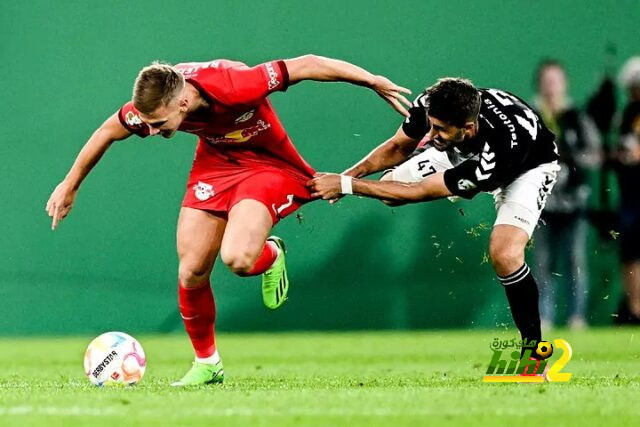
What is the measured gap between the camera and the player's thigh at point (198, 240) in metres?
7.35

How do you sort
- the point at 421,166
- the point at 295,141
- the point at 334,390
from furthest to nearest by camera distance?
1. the point at 295,141
2. the point at 421,166
3. the point at 334,390

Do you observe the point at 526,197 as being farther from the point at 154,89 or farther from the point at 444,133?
the point at 154,89

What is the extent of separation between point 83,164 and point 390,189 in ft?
5.84

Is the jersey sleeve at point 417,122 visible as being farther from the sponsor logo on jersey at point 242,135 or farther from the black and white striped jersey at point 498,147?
the sponsor logo on jersey at point 242,135

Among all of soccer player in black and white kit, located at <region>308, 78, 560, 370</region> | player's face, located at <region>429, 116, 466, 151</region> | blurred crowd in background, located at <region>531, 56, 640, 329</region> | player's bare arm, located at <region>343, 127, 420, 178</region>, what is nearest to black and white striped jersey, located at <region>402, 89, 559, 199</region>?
soccer player in black and white kit, located at <region>308, 78, 560, 370</region>

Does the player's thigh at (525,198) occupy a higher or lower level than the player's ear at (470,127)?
lower

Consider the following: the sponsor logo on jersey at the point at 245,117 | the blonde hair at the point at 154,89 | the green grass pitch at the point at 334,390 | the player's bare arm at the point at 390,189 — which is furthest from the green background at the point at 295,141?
the blonde hair at the point at 154,89

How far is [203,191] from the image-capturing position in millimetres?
7559

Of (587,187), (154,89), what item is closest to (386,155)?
(154,89)

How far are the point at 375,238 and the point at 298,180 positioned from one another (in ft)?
15.4

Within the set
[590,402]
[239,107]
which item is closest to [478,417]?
[590,402]

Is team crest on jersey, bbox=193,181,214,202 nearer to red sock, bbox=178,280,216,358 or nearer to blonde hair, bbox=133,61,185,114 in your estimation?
red sock, bbox=178,280,216,358

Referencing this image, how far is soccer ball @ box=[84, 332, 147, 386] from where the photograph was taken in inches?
278

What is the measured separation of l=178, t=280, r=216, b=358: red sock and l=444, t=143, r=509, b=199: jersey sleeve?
5.21ft
